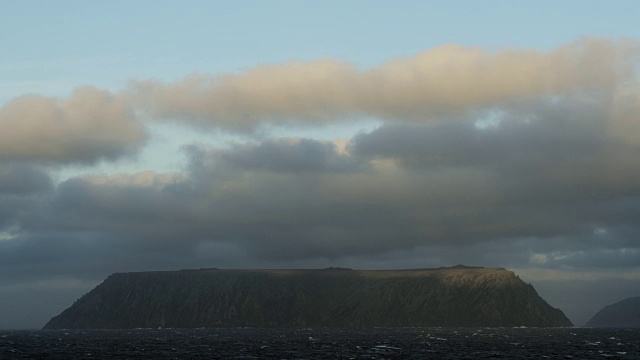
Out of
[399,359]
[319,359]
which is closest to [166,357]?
[319,359]

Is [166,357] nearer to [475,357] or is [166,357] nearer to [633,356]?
[475,357]

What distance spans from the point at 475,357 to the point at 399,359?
1703cm

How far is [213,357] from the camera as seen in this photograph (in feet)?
581

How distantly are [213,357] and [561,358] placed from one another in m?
70.2

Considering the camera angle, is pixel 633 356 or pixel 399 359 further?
pixel 633 356

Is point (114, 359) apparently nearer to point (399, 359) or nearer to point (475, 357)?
point (399, 359)

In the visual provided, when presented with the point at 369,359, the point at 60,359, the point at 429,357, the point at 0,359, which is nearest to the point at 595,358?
the point at 429,357

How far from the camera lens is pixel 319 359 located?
17075cm

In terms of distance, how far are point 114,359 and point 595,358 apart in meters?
96.0

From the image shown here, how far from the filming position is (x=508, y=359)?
561 feet

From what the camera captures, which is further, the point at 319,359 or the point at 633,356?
the point at 633,356

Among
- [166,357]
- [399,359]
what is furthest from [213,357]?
[399,359]

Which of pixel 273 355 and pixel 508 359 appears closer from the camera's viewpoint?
pixel 508 359

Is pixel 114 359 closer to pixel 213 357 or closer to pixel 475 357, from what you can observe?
pixel 213 357
